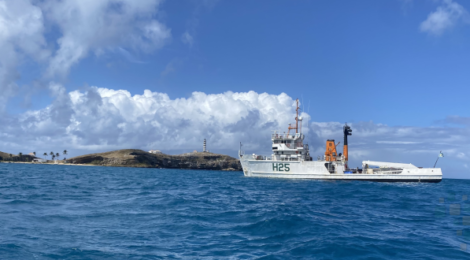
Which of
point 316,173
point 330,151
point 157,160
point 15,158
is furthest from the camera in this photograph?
point 157,160

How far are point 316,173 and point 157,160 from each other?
130 meters

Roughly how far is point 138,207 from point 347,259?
42.4 ft

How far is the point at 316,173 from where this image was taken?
172 ft

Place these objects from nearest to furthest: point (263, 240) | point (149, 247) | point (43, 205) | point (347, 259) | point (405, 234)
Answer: point (347, 259) < point (149, 247) < point (263, 240) < point (405, 234) < point (43, 205)

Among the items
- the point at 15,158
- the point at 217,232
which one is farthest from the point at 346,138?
the point at 15,158

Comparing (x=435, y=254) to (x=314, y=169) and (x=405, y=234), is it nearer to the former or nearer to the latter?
(x=405, y=234)

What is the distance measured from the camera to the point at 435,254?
10.5 meters

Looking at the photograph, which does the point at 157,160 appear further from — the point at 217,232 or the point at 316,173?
the point at 217,232

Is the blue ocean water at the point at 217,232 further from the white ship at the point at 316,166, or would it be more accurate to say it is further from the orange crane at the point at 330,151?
the orange crane at the point at 330,151

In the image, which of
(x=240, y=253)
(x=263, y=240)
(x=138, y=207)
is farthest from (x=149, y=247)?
(x=138, y=207)

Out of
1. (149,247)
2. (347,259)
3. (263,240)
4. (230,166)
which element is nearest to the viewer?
(347,259)

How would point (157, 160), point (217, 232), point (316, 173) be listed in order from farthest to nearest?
1. point (157, 160)
2. point (316, 173)
3. point (217, 232)

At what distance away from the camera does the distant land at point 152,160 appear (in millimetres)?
160125

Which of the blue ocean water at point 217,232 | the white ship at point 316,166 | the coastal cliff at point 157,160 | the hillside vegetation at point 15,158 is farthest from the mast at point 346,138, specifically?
the hillside vegetation at point 15,158
